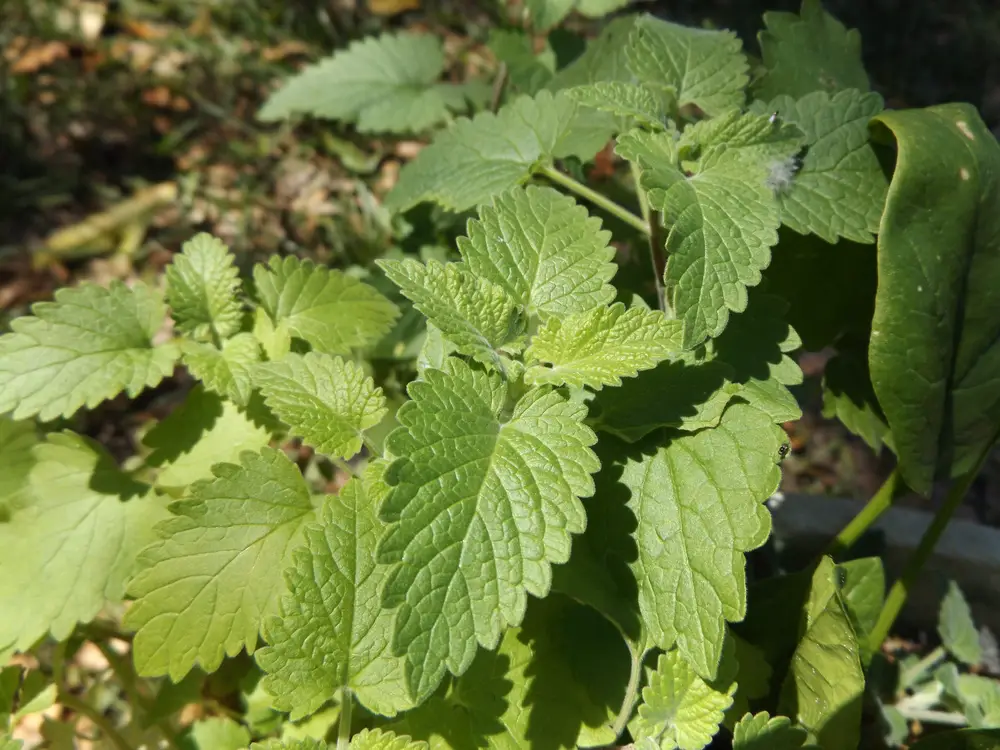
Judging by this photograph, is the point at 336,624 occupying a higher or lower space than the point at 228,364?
lower

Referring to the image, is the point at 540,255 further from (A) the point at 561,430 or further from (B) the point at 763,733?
(B) the point at 763,733

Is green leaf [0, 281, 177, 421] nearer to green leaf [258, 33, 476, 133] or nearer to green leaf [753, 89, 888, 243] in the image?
green leaf [258, 33, 476, 133]

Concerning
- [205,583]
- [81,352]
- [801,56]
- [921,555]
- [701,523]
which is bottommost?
[921,555]

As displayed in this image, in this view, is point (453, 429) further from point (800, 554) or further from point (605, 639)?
point (800, 554)

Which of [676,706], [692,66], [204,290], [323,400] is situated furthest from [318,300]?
[676,706]

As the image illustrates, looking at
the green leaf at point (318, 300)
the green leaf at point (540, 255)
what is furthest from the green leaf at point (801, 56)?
the green leaf at point (318, 300)

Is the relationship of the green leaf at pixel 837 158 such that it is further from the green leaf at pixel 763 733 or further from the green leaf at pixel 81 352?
the green leaf at pixel 81 352

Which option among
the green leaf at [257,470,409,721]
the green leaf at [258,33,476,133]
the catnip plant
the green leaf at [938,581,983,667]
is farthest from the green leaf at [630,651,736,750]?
the green leaf at [258,33,476,133]

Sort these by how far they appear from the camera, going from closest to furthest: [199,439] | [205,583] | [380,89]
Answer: [205,583] → [199,439] → [380,89]
